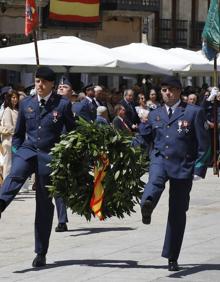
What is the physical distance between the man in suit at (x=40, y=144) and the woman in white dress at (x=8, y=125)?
7.55 m

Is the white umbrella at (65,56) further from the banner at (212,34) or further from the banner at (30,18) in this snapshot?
the banner at (212,34)

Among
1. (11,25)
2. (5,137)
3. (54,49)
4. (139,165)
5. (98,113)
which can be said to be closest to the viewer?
(139,165)

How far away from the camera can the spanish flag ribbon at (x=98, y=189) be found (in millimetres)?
10695

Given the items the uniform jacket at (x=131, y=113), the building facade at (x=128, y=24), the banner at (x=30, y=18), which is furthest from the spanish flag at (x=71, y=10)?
the banner at (x=30, y=18)

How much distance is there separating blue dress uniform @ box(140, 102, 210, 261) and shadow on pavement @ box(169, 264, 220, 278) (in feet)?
0.53

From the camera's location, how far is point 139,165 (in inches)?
431

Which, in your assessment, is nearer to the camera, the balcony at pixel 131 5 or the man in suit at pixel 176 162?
the man in suit at pixel 176 162

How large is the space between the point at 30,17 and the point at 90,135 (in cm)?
1210

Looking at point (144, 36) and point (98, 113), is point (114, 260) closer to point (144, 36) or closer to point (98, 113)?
point (98, 113)

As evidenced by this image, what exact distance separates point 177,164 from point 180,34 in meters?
42.3

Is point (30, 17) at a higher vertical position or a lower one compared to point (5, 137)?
higher

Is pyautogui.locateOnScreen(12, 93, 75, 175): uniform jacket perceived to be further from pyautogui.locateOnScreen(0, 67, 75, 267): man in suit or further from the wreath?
the wreath

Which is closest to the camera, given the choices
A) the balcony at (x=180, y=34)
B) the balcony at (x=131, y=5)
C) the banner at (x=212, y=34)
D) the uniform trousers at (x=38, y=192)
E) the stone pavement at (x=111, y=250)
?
the stone pavement at (x=111, y=250)

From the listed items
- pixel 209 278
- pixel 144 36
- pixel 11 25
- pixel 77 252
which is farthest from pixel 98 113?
pixel 144 36
